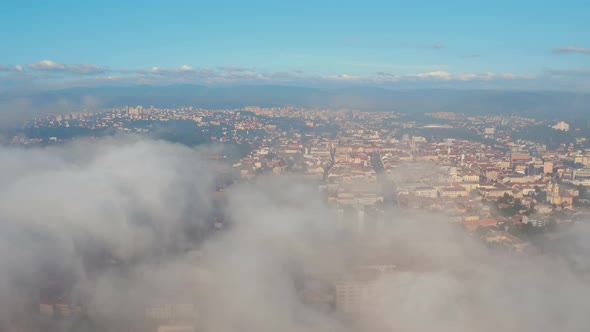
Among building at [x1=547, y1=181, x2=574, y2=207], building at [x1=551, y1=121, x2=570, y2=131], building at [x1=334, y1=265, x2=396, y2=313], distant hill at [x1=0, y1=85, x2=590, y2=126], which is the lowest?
building at [x1=547, y1=181, x2=574, y2=207]

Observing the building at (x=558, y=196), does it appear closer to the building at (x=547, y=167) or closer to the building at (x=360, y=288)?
the building at (x=547, y=167)

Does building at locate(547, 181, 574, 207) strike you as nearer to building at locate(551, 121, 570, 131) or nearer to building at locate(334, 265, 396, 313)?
building at locate(334, 265, 396, 313)

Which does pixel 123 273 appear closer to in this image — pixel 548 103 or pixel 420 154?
pixel 420 154

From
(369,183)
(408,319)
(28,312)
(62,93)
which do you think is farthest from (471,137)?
(28,312)

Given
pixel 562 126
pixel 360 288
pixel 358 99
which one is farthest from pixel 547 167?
pixel 358 99

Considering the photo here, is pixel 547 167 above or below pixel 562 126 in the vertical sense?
below

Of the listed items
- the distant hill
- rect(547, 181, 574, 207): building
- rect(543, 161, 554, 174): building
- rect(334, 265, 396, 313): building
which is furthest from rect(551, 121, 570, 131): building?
rect(334, 265, 396, 313): building

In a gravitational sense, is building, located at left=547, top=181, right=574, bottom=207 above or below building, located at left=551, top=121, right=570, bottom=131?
below

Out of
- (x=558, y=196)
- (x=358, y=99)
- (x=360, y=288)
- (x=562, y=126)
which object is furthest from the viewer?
(x=358, y=99)

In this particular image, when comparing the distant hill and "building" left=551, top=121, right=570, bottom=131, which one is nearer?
the distant hill

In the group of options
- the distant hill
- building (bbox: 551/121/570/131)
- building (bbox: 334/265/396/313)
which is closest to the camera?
building (bbox: 334/265/396/313)

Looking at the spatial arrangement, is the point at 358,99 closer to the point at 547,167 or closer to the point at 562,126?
the point at 562,126

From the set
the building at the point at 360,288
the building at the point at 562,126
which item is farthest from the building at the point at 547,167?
the building at the point at 360,288
